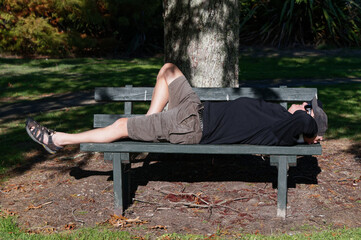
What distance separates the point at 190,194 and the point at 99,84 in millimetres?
5866

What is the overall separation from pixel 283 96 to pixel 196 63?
0.96 meters

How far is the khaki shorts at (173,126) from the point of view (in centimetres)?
383

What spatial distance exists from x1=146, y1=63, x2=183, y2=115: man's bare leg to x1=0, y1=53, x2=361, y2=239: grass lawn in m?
1.23

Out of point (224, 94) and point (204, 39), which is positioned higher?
point (204, 39)

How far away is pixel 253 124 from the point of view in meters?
3.87

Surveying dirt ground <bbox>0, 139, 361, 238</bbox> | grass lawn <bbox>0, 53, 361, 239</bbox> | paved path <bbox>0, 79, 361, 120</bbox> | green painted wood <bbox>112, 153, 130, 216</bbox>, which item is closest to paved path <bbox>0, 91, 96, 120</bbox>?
paved path <bbox>0, 79, 361, 120</bbox>

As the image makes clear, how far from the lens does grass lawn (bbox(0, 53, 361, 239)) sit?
5485mm

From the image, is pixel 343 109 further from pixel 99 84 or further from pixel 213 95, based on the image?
pixel 99 84

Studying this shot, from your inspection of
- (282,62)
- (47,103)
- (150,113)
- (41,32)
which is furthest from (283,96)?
(41,32)

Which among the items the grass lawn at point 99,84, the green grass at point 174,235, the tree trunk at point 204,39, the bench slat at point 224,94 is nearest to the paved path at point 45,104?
the grass lawn at point 99,84

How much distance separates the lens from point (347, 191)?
4.32 m

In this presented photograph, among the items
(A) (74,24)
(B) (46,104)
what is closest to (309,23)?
(A) (74,24)

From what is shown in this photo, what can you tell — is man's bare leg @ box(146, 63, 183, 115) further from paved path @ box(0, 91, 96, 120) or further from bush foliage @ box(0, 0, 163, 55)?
bush foliage @ box(0, 0, 163, 55)

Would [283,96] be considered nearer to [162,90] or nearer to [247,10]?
[162,90]
